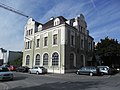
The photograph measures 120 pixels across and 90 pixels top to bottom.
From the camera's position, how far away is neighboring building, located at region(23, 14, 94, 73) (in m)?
34.5

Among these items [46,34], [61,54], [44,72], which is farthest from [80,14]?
[44,72]

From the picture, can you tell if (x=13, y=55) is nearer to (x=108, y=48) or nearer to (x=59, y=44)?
(x=59, y=44)

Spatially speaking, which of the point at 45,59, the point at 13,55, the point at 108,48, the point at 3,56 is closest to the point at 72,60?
the point at 45,59

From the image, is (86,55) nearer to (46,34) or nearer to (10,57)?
(46,34)

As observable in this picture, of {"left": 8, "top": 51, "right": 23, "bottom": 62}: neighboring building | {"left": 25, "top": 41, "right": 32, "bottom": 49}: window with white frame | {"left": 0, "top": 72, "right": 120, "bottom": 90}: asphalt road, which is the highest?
{"left": 25, "top": 41, "right": 32, "bottom": 49}: window with white frame

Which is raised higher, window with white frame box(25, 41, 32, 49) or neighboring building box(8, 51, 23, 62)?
window with white frame box(25, 41, 32, 49)

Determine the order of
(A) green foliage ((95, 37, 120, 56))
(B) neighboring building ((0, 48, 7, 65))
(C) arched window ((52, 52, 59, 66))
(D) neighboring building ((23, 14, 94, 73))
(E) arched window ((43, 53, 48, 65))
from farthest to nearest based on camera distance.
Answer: (B) neighboring building ((0, 48, 7, 65)) < (A) green foliage ((95, 37, 120, 56)) < (E) arched window ((43, 53, 48, 65)) < (C) arched window ((52, 52, 59, 66)) < (D) neighboring building ((23, 14, 94, 73))

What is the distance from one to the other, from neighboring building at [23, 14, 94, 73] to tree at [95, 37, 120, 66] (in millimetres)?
3152

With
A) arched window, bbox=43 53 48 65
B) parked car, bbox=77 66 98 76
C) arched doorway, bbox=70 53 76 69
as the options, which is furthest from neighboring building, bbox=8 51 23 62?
parked car, bbox=77 66 98 76

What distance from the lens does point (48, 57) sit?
37062 millimetres

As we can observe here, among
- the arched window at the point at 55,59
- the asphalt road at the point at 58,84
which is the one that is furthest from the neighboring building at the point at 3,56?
the asphalt road at the point at 58,84

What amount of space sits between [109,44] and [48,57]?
639 inches

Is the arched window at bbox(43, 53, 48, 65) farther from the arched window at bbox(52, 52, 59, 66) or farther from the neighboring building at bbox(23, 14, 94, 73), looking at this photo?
the arched window at bbox(52, 52, 59, 66)

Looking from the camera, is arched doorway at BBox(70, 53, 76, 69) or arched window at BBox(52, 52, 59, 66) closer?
arched window at BBox(52, 52, 59, 66)
